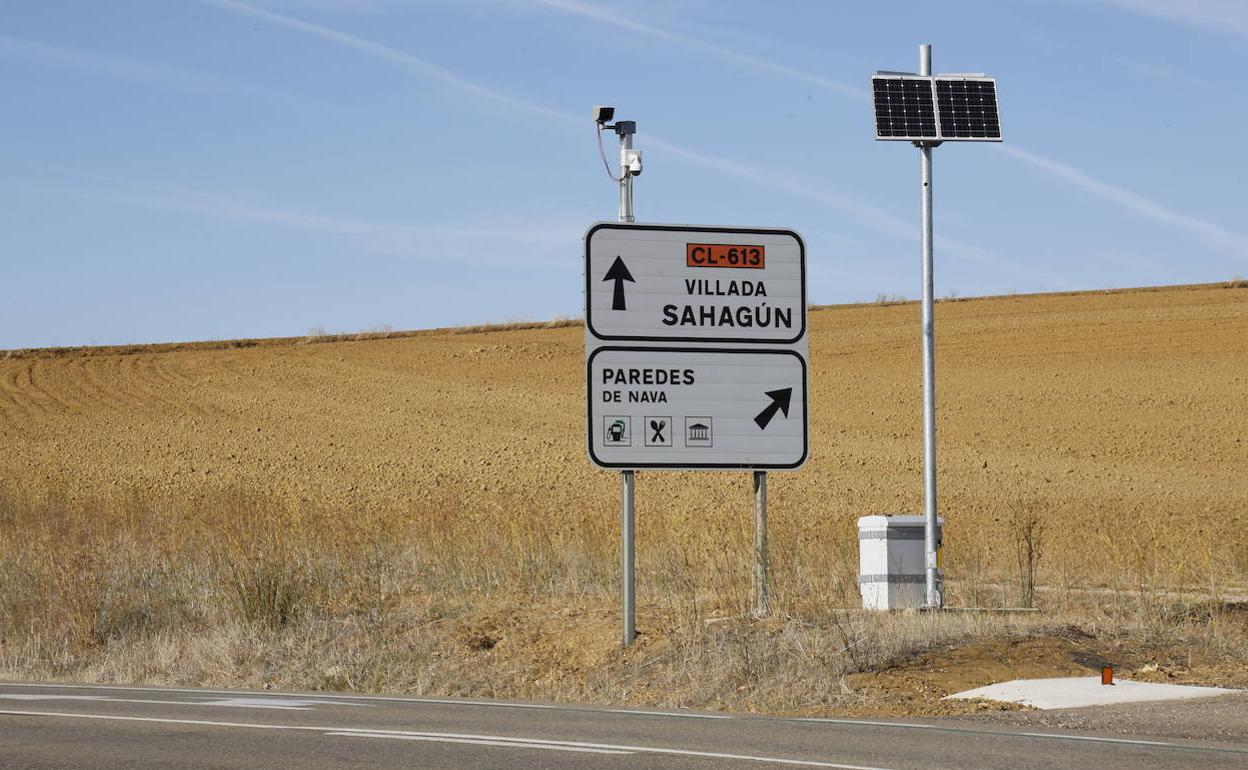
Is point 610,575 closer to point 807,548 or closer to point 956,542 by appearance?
point 807,548

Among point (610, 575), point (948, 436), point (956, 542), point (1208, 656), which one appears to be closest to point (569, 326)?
point (948, 436)

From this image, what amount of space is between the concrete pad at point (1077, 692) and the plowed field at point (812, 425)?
918 centimetres

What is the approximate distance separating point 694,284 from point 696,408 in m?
1.31

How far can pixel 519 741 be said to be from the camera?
9234 millimetres

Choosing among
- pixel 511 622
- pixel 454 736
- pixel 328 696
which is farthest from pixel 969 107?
pixel 454 736

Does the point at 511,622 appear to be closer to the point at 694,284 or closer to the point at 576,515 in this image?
the point at 694,284

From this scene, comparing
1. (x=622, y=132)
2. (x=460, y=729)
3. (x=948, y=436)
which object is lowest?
(x=460, y=729)

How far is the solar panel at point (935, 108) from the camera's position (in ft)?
57.6

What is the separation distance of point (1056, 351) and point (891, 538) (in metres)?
35.4

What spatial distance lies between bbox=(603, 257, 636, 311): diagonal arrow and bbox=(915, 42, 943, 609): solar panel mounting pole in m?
3.27

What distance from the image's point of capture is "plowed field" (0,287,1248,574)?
99.5ft

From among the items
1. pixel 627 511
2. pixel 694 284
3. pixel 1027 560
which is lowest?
pixel 1027 560

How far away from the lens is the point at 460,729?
9.98 m

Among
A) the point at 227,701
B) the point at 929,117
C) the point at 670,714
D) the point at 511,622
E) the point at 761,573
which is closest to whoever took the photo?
the point at 670,714
